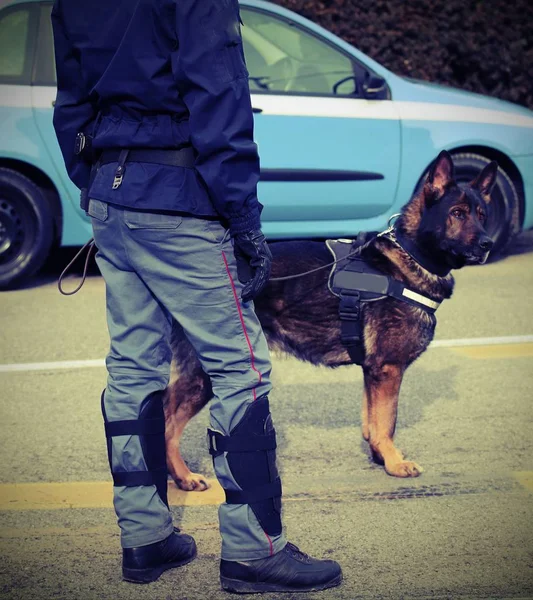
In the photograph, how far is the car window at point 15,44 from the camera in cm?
705

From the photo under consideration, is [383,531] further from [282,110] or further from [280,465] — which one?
[282,110]

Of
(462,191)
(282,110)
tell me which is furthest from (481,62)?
(462,191)

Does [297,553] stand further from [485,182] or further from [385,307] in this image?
[485,182]

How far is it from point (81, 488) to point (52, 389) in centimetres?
133

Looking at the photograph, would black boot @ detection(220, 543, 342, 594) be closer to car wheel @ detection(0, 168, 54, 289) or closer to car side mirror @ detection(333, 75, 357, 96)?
car wheel @ detection(0, 168, 54, 289)

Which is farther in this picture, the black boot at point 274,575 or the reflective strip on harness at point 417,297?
the reflective strip on harness at point 417,297

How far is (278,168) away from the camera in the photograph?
7.15 meters

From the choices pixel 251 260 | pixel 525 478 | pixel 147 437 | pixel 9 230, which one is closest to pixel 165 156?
pixel 251 260

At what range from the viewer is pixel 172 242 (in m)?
2.81

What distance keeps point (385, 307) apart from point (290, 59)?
390 centimetres

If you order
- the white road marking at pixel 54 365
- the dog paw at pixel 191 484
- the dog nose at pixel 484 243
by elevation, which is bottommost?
the white road marking at pixel 54 365

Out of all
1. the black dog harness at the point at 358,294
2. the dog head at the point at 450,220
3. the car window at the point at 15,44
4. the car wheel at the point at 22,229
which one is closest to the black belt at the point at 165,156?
the black dog harness at the point at 358,294

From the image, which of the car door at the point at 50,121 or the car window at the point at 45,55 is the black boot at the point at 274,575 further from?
the car window at the point at 45,55

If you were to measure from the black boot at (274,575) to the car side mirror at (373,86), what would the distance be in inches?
193
